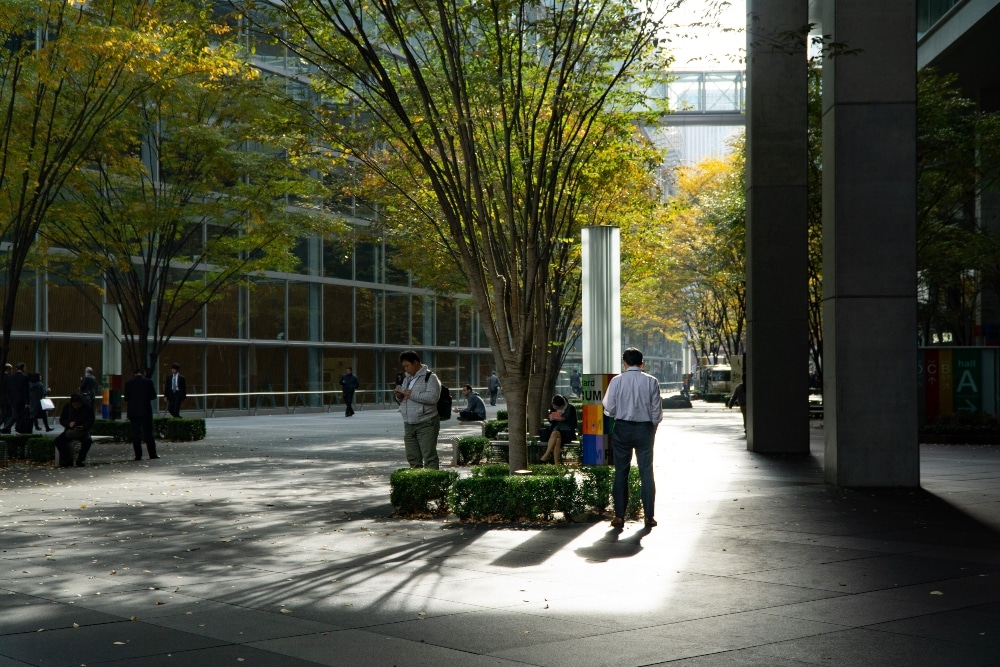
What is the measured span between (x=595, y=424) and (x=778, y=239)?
35.6 feet

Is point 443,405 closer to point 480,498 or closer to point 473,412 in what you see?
point 480,498

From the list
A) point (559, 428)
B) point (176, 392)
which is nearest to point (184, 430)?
point (176, 392)

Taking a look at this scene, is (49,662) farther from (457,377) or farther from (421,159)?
(457,377)

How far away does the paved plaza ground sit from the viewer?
6.29m

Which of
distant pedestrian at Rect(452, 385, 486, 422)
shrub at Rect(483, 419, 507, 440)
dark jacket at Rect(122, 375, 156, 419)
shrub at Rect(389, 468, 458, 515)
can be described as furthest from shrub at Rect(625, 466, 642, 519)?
distant pedestrian at Rect(452, 385, 486, 422)

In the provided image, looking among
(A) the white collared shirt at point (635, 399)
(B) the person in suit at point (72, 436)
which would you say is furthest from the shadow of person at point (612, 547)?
(B) the person in suit at point (72, 436)

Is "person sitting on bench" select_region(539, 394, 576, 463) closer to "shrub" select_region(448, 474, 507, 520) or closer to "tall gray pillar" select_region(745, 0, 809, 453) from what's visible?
"tall gray pillar" select_region(745, 0, 809, 453)

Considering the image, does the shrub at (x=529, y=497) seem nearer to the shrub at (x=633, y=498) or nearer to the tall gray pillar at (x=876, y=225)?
the shrub at (x=633, y=498)

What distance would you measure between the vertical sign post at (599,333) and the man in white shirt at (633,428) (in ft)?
7.06

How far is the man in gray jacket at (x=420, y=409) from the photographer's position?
45.6 ft

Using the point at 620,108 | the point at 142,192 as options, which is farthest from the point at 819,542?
the point at 142,192

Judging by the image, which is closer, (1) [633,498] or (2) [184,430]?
(1) [633,498]

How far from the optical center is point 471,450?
20.1 m

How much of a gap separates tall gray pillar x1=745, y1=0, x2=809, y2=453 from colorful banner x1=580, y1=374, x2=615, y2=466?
10112 mm
